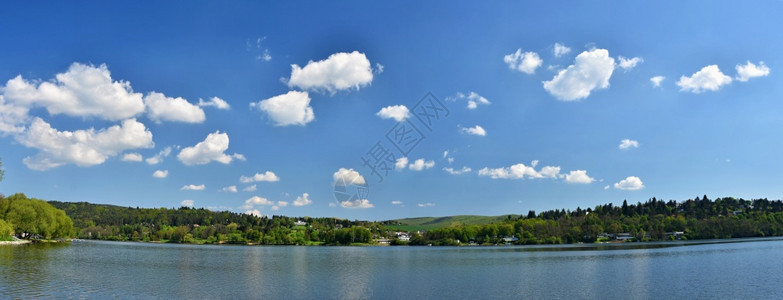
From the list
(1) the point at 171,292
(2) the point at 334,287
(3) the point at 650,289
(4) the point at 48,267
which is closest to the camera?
(1) the point at 171,292

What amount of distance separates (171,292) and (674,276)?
211ft

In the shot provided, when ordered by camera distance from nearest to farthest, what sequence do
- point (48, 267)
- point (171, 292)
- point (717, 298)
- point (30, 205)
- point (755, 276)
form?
1. point (717, 298)
2. point (171, 292)
3. point (755, 276)
4. point (48, 267)
5. point (30, 205)

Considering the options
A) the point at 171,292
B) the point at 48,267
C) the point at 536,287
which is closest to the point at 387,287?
the point at 536,287

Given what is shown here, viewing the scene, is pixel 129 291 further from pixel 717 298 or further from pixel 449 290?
pixel 717 298

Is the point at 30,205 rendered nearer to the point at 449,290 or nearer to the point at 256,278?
the point at 256,278

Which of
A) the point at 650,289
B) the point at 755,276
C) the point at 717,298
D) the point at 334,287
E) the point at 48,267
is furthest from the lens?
the point at 48,267

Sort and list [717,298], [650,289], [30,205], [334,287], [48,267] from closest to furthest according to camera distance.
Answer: [717,298] < [650,289] < [334,287] < [48,267] < [30,205]

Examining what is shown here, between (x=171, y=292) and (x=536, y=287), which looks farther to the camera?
(x=536, y=287)

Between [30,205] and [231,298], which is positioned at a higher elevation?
[30,205]

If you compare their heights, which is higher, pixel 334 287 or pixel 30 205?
pixel 30 205

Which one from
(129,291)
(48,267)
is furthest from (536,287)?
(48,267)

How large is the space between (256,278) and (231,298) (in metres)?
19.1

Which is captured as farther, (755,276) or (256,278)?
(256,278)

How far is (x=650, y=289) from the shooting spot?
169 ft
